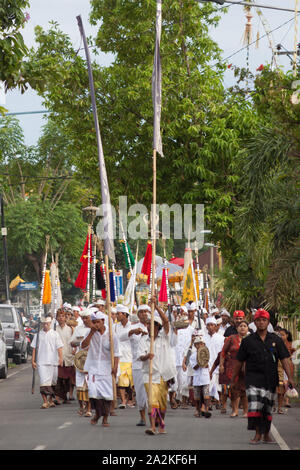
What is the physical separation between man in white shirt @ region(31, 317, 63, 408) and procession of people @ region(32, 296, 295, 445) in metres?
0.02

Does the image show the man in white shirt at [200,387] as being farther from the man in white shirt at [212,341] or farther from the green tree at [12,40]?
the green tree at [12,40]

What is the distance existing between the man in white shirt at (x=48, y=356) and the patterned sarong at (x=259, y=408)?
6.92 m

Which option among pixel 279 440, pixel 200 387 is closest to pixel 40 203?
pixel 200 387

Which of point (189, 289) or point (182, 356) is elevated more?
point (189, 289)

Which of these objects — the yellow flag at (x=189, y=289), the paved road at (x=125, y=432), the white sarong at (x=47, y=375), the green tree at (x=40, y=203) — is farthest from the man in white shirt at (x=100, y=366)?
the green tree at (x=40, y=203)

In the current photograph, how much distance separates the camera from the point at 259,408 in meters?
12.3

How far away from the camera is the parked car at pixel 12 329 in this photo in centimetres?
3222

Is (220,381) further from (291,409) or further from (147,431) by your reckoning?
(147,431)

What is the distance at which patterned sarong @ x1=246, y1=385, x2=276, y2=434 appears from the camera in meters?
12.3

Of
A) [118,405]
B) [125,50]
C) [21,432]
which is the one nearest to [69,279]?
[125,50]

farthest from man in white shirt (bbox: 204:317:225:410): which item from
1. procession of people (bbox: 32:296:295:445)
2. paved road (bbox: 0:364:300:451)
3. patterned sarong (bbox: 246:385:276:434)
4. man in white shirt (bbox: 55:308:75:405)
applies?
patterned sarong (bbox: 246:385:276:434)

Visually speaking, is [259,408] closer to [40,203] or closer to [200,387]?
[200,387]

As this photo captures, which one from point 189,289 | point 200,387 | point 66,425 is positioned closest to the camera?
point 66,425

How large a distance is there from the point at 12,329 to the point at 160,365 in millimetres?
18800
